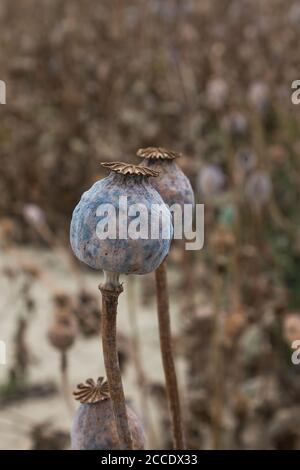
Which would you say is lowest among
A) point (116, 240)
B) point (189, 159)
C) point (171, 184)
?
point (116, 240)

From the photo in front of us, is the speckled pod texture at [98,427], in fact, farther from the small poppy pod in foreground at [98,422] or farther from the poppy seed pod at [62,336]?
the poppy seed pod at [62,336]

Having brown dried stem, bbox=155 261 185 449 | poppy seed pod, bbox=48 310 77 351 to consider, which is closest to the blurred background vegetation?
poppy seed pod, bbox=48 310 77 351

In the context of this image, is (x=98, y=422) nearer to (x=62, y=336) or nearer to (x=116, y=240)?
(x=116, y=240)

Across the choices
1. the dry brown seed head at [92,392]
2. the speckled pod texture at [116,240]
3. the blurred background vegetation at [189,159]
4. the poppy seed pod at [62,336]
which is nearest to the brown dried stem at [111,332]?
the speckled pod texture at [116,240]

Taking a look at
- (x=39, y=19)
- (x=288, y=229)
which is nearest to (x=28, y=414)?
(x=288, y=229)

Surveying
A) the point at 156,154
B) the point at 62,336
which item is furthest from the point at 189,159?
the point at 156,154

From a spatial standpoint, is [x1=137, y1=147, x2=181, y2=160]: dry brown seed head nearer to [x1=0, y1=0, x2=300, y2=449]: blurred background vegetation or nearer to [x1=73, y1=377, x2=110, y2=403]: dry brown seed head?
[x1=73, y1=377, x2=110, y2=403]: dry brown seed head
